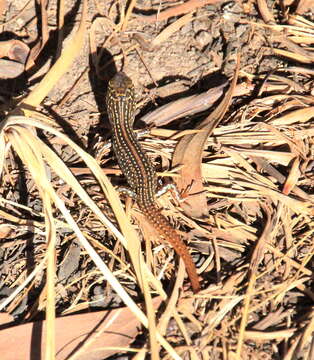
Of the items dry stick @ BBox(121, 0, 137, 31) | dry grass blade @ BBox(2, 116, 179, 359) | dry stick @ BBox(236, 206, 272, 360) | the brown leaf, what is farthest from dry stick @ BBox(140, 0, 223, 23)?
dry stick @ BBox(236, 206, 272, 360)

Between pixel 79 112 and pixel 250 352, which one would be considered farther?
pixel 79 112

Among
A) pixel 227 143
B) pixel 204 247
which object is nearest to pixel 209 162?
pixel 227 143

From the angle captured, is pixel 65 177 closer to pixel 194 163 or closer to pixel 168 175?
pixel 168 175

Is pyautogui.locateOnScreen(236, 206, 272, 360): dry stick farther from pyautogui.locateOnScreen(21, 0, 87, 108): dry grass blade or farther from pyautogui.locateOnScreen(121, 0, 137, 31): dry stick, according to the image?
pyautogui.locateOnScreen(121, 0, 137, 31): dry stick

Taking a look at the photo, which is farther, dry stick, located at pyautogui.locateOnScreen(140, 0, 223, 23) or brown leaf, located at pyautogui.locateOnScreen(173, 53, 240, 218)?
dry stick, located at pyautogui.locateOnScreen(140, 0, 223, 23)

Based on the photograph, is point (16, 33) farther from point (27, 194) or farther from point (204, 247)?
point (204, 247)

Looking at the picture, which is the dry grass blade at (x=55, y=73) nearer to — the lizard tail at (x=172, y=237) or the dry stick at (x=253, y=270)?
the lizard tail at (x=172, y=237)

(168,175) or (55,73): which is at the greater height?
(55,73)

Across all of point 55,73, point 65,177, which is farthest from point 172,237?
point 55,73
